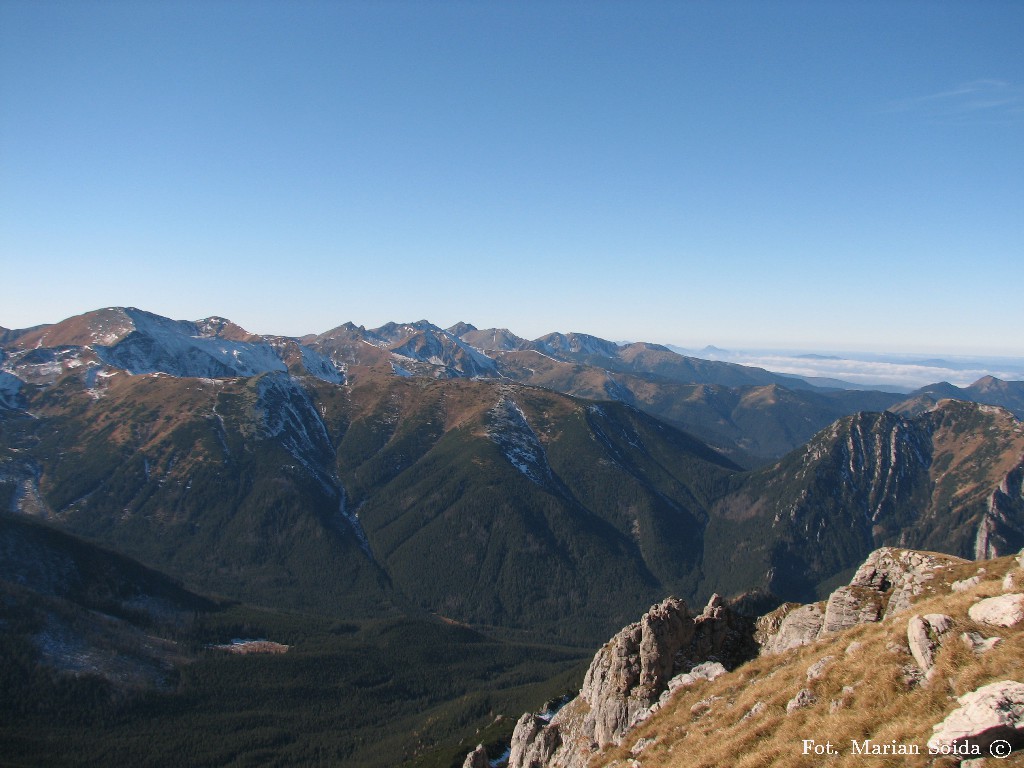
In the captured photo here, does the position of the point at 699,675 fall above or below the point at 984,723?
below

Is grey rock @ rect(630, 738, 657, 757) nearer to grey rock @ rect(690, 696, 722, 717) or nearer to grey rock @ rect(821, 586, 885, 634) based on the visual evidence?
grey rock @ rect(690, 696, 722, 717)

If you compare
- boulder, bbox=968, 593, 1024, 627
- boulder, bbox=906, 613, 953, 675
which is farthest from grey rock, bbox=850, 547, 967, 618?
boulder, bbox=906, 613, 953, 675

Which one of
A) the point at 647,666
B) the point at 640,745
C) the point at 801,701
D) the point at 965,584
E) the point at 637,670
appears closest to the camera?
the point at 801,701

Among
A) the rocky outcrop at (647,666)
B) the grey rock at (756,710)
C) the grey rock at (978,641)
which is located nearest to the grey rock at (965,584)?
the grey rock at (756,710)

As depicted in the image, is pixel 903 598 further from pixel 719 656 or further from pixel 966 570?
pixel 719 656

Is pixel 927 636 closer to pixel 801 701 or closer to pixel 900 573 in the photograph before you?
pixel 801 701

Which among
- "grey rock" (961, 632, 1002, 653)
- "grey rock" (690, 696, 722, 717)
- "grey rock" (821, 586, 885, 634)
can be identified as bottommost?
"grey rock" (690, 696, 722, 717)

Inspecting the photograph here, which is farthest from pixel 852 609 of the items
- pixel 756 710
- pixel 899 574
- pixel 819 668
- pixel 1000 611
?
pixel 1000 611

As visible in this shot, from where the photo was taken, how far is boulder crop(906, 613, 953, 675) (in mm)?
31953

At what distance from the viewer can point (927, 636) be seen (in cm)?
3303

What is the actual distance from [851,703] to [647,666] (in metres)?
39.3

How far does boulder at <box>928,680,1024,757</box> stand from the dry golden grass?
60cm

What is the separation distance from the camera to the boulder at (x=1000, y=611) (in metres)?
32.0

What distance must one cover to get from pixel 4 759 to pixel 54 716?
28235 millimetres
